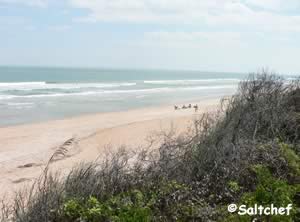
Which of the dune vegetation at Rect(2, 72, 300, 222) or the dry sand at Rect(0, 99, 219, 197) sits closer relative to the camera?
the dune vegetation at Rect(2, 72, 300, 222)

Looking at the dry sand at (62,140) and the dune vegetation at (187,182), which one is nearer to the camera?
the dune vegetation at (187,182)

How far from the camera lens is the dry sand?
10.1m

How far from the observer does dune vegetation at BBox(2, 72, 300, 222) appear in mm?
4699

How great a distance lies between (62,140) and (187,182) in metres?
9.23

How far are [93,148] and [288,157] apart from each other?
731 centimetres

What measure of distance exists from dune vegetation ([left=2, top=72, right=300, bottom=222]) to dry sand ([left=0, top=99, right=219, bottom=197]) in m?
2.50

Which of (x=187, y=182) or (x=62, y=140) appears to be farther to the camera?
(x=62, y=140)

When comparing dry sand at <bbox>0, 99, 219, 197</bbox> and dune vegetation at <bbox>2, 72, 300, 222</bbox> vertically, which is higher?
dune vegetation at <bbox>2, 72, 300, 222</bbox>

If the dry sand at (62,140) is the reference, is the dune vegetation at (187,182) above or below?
above

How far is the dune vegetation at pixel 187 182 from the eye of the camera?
4.70m

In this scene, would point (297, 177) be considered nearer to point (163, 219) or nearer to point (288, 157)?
point (288, 157)

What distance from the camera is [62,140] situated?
14.2 m

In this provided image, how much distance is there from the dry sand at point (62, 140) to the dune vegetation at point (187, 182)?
8.21 ft

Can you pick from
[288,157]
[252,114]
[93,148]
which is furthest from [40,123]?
[288,157]
